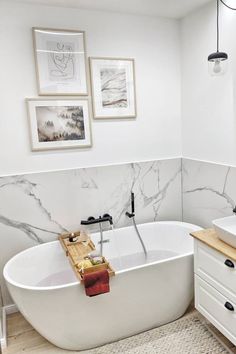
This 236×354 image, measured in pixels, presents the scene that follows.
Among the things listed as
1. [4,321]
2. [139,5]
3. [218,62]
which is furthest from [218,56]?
[4,321]

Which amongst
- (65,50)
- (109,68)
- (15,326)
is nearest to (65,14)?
(65,50)

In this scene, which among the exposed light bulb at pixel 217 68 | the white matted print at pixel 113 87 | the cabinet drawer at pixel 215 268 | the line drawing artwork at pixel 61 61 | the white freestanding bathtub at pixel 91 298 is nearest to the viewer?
the cabinet drawer at pixel 215 268

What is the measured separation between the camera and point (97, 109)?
2.87m

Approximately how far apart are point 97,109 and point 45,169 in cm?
78

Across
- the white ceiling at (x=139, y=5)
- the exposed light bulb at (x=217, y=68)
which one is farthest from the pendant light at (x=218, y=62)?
the white ceiling at (x=139, y=5)

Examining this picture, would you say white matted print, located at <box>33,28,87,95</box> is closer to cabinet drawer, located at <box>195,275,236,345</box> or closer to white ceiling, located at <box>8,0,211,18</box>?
white ceiling, located at <box>8,0,211,18</box>

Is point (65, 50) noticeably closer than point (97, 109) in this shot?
Yes

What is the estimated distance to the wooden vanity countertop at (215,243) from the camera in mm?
1934

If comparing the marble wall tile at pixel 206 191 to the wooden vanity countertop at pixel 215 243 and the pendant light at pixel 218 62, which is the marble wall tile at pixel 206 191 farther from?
the pendant light at pixel 218 62

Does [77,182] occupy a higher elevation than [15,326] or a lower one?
higher

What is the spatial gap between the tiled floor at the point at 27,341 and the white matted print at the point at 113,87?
2044 millimetres

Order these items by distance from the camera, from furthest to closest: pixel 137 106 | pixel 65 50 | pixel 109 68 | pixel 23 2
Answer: pixel 137 106 < pixel 109 68 < pixel 65 50 < pixel 23 2

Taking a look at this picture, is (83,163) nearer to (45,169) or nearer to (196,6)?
(45,169)

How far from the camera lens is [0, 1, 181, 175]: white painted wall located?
8.30ft
